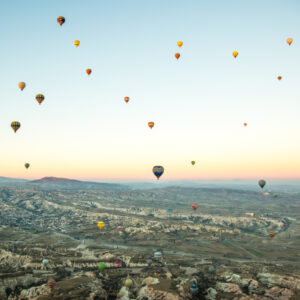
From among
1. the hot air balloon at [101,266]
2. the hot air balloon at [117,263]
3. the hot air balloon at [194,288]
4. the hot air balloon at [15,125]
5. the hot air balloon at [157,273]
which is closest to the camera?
the hot air balloon at [194,288]

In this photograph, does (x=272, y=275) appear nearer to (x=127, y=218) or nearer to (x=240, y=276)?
(x=240, y=276)

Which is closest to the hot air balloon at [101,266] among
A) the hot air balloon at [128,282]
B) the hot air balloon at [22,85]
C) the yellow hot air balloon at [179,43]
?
the hot air balloon at [128,282]

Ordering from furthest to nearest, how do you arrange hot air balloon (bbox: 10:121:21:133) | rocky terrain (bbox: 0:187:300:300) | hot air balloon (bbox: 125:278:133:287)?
hot air balloon (bbox: 10:121:21:133) < hot air balloon (bbox: 125:278:133:287) < rocky terrain (bbox: 0:187:300:300)

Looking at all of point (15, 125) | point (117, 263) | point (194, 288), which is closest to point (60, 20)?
point (15, 125)

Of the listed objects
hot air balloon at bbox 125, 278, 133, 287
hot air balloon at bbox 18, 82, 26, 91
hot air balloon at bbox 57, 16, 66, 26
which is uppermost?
hot air balloon at bbox 57, 16, 66, 26

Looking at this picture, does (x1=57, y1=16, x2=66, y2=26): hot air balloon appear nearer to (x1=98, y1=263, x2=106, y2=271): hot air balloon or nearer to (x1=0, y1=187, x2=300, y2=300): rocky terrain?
(x1=0, y1=187, x2=300, y2=300): rocky terrain

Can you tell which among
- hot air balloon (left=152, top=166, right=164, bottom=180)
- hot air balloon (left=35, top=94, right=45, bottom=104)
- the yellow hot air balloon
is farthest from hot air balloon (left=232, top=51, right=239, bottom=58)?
hot air balloon (left=35, top=94, right=45, bottom=104)

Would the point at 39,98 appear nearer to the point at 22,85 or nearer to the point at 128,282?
the point at 22,85

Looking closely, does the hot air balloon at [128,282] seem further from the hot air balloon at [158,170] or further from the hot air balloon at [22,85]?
the hot air balloon at [22,85]

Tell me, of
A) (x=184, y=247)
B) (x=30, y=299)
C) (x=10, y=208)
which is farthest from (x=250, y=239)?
(x=10, y=208)
